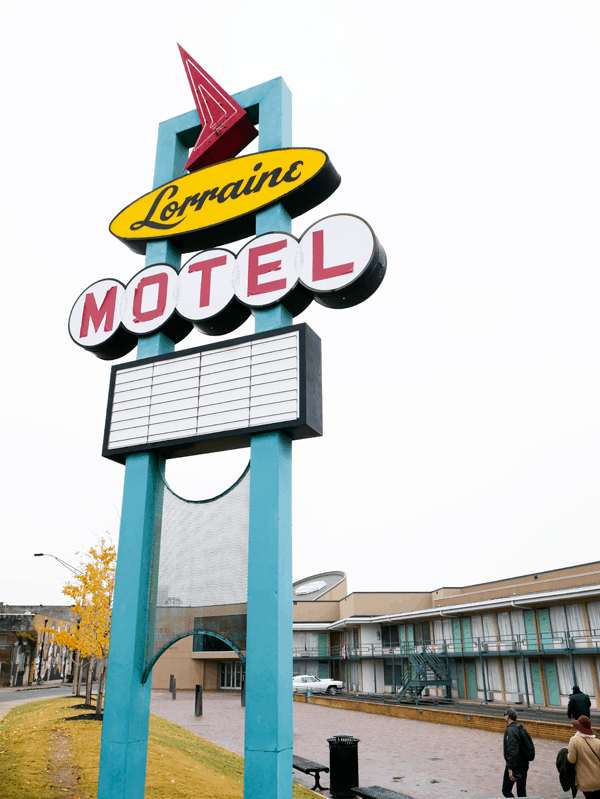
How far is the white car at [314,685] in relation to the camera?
4238cm

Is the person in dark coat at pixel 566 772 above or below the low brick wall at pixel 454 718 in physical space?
above

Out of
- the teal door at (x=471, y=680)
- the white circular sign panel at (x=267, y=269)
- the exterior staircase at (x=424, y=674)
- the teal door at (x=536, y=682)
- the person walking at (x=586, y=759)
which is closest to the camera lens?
the person walking at (x=586, y=759)

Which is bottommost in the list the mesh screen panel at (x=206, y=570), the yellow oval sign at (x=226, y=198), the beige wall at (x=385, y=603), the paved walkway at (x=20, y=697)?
the paved walkway at (x=20, y=697)

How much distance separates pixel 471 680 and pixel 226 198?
105 ft

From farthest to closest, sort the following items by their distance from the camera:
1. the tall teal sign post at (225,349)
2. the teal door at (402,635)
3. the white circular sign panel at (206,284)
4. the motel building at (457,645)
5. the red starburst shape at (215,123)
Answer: the teal door at (402,635) < the motel building at (457,645) < the red starburst shape at (215,123) < the white circular sign panel at (206,284) < the tall teal sign post at (225,349)

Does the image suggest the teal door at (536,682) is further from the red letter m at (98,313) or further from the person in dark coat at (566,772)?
the red letter m at (98,313)

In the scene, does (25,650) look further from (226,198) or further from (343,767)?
(226,198)

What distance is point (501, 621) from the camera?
104 feet

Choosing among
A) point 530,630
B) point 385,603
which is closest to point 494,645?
point 530,630

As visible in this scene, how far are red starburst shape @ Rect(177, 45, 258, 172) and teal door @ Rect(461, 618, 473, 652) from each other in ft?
101

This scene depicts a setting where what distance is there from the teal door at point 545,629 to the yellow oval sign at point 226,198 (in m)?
26.0

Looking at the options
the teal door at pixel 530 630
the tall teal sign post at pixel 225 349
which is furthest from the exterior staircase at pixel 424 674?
the tall teal sign post at pixel 225 349

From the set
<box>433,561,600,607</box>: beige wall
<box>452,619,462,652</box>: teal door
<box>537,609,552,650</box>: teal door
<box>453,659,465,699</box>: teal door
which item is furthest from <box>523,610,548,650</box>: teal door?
<box>453,659,465,699</box>: teal door

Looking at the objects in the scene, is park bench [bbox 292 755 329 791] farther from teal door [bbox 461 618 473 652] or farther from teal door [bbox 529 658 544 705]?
teal door [bbox 461 618 473 652]
